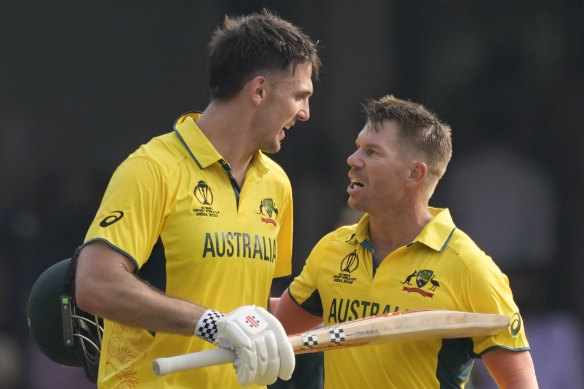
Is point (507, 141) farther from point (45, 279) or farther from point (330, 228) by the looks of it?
point (45, 279)

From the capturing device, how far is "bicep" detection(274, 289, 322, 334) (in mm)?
3387

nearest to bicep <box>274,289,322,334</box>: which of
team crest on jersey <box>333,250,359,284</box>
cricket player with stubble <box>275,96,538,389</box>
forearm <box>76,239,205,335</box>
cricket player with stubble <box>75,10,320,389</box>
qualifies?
cricket player with stubble <box>275,96,538,389</box>

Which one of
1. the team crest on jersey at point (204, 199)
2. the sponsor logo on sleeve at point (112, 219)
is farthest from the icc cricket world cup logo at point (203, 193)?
the sponsor logo on sleeve at point (112, 219)

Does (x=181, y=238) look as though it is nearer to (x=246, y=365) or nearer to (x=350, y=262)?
(x=246, y=365)

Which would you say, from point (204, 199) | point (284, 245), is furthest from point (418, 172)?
point (204, 199)

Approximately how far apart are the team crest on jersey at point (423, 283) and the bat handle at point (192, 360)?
67 cm

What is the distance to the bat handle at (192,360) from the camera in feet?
8.38

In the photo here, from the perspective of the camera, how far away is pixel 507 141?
5410 millimetres

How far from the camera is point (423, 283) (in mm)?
3090

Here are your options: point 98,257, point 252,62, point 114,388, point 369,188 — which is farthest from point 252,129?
point 114,388

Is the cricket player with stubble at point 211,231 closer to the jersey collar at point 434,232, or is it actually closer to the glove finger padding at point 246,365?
the glove finger padding at point 246,365

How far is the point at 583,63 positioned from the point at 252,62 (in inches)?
111

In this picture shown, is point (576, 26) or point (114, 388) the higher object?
point (576, 26)

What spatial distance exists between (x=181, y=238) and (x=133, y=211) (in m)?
0.17
